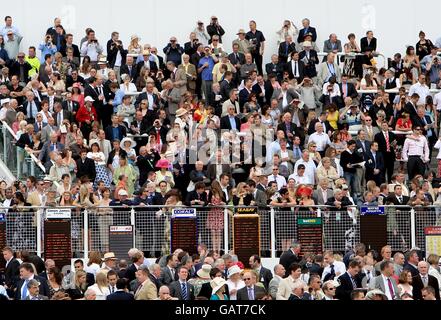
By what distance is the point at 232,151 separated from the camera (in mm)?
45688

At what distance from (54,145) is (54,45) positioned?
718 centimetres

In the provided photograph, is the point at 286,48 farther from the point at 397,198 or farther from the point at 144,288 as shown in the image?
the point at 144,288

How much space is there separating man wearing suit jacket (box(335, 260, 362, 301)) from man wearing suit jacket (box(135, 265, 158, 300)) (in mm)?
3266

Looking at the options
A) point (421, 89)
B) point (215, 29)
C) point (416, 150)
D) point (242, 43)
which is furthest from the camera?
point (215, 29)

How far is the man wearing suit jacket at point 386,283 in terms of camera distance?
36531 millimetres

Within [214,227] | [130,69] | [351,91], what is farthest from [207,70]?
[214,227]

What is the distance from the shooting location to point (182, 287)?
36844 millimetres

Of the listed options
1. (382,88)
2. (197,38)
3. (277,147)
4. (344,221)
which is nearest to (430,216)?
(344,221)

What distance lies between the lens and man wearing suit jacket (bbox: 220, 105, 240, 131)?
46.9 m

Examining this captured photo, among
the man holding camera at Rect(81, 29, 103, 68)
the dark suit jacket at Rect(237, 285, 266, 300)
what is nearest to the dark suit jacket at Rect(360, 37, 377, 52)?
the man holding camera at Rect(81, 29, 103, 68)

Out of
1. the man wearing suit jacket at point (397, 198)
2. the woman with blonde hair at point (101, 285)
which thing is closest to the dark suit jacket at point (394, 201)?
the man wearing suit jacket at point (397, 198)

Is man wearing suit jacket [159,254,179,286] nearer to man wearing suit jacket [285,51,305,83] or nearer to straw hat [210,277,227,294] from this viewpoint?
straw hat [210,277,227,294]

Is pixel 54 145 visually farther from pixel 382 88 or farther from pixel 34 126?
pixel 382 88

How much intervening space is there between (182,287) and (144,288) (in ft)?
3.49
